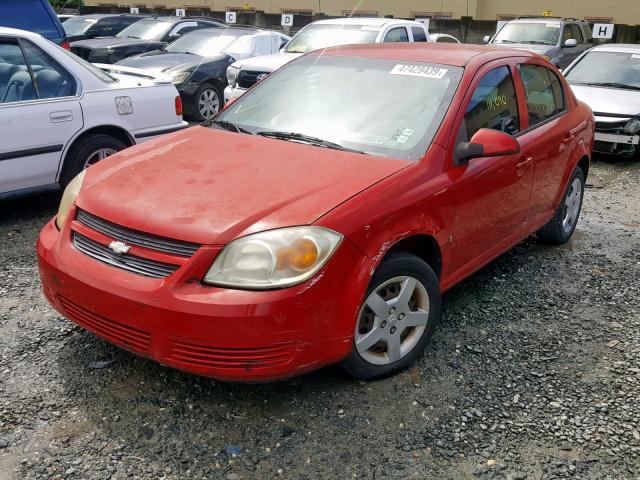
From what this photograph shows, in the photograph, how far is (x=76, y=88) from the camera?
17.6 feet

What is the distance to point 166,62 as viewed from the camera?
10.2 metres

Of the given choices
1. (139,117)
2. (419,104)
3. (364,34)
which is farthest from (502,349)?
(364,34)

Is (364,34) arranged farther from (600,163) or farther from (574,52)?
(574,52)

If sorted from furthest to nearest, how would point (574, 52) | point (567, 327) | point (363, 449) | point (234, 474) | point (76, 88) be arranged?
point (574, 52)
point (76, 88)
point (567, 327)
point (363, 449)
point (234, 474)

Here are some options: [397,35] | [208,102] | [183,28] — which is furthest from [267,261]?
[183,28]

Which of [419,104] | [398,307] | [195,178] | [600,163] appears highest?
[419,104]

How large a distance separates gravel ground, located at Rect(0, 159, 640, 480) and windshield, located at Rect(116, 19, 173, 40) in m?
12.0

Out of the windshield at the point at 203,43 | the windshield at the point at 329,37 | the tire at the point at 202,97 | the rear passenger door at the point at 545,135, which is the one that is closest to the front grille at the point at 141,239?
the rear passenger door at the point at 545,135

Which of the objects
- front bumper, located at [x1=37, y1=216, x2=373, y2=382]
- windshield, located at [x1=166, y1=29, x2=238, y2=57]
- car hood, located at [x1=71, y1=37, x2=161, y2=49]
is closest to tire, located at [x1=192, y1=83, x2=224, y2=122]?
windshield, located at [x1=166, y1=29, x2=238, y2=57]

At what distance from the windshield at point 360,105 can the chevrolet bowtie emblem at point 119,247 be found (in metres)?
1.24

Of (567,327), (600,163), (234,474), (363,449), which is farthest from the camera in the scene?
(600,163)

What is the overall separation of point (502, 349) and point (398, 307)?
2.64 ft

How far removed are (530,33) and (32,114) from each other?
11784 mm

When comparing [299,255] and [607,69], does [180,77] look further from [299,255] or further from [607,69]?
[299,255]
